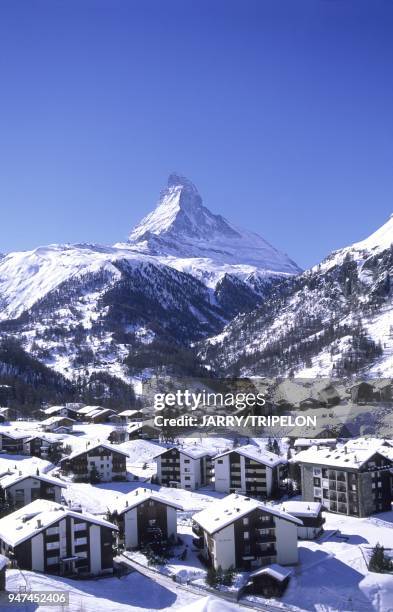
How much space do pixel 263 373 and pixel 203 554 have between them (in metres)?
142

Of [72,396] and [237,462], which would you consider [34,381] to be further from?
[237,462]

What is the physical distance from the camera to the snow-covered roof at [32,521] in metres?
40.3

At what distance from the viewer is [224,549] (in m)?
43.9

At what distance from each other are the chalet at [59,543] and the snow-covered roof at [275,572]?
409 inches

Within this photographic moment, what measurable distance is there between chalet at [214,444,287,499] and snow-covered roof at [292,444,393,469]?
3.41 meters

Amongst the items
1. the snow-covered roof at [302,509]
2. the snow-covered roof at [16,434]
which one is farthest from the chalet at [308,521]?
the snow-covered roof at [16,434]

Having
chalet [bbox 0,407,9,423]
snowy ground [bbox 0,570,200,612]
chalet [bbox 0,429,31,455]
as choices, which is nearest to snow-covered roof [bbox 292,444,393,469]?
snowy ground [bbox 0,570,200,612]

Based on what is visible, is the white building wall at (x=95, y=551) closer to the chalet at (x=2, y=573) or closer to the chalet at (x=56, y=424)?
the chalet at (x=2, y=573)

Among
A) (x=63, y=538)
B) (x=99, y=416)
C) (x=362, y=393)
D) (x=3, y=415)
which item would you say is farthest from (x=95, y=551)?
(x=362, y=393)

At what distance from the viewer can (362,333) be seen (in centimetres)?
18350

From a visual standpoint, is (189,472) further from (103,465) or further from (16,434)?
(16,434)

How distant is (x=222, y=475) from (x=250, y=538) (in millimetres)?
22239

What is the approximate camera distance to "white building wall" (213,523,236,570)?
144 feet

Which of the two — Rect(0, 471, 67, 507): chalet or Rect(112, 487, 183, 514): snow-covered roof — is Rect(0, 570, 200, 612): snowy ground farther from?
Rect(0, 471, 67, 507): chalet
